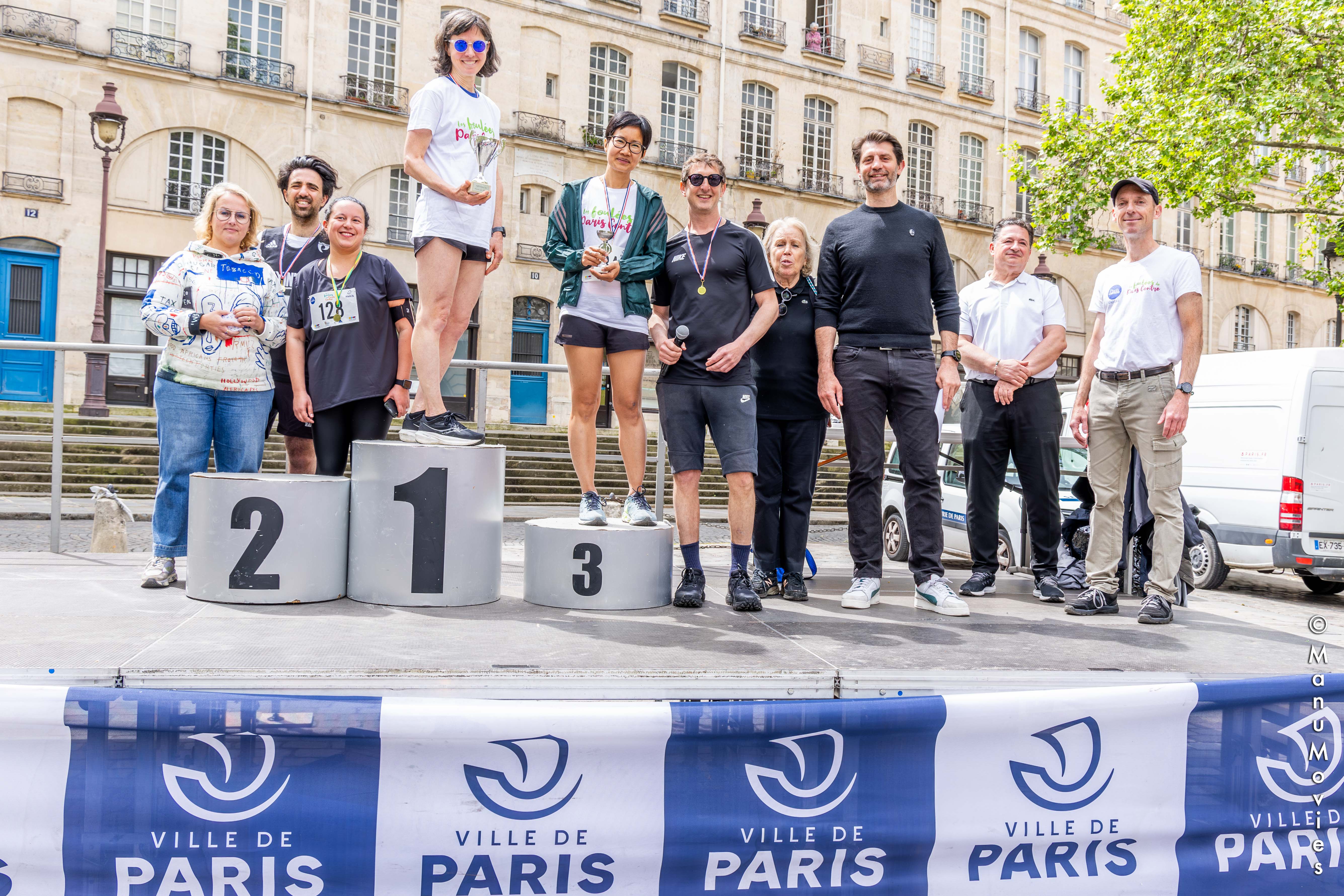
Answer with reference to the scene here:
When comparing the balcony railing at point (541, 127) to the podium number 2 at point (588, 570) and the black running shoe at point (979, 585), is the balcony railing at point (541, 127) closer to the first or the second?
the black running shoe at point (979, 585)

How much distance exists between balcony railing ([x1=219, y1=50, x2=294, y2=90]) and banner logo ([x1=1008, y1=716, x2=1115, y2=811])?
72.8 ft

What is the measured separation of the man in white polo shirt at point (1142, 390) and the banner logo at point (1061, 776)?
1469mm

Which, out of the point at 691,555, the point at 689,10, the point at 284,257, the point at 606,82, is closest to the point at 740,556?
the point at 691,555

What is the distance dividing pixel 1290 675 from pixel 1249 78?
53.6ft

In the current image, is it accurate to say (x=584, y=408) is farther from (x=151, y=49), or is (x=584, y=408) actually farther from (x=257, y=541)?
(x=151, y=49)

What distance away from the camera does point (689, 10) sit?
85.0ft

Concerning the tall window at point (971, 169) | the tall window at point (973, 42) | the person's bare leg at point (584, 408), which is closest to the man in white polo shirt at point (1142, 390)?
the person's bare leg at point (584, 408)

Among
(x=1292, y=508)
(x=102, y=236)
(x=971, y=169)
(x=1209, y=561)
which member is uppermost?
(x=971, y=169)

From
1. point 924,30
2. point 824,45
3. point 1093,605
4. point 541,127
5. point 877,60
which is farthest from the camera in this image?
point 924,30

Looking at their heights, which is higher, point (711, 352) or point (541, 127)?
point (541, 127)

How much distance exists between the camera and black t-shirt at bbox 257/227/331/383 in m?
4.46

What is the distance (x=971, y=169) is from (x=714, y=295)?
1126 inches

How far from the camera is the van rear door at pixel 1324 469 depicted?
980cm

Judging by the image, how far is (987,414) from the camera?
478 centimetres
